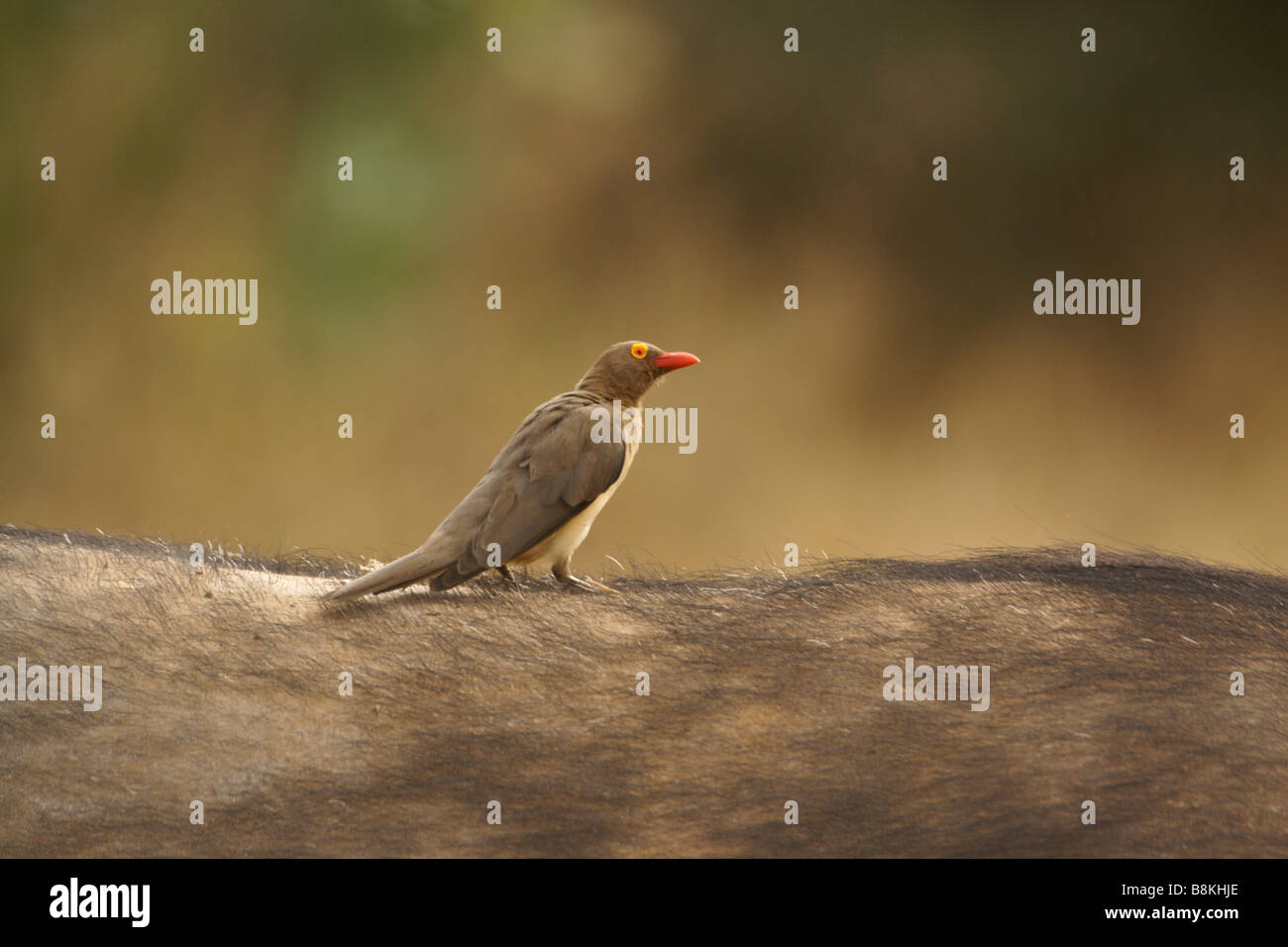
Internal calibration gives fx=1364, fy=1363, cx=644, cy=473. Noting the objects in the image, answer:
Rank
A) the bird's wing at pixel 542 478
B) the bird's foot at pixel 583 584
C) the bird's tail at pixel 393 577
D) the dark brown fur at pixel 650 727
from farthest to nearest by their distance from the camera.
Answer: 1. the bird's wing at pixel 542 478
2. the bird's foot at pixel 583 584
3. the bird's tail at pixel 393 577
4. the dark brown fur at pixel 650 727

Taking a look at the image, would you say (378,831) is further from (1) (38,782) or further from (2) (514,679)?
(1) (38,782)

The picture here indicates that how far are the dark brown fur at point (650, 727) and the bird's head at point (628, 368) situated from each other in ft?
4.76

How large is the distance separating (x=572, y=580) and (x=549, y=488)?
0.35 meters

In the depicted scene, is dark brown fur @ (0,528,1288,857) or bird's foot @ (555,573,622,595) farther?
bird's foot @ (555,573,622,595)

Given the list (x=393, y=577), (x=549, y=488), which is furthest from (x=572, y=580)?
(x=393, y=577)

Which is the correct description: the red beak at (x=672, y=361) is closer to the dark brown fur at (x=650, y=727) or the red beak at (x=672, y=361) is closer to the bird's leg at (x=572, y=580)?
the bird's leg at (x=572, y=580)

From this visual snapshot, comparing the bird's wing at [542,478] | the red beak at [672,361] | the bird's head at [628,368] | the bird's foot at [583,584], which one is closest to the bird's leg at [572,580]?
the bird's foot at [583,584]

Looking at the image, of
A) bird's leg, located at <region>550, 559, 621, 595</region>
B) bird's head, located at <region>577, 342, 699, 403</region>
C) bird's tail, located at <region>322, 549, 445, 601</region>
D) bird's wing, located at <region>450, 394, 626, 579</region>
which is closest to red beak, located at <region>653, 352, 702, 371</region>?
bird's head, located at <region>577, 342, 699, 403</region>

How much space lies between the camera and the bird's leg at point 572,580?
4496mm

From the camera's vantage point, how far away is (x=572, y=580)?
15.5ft

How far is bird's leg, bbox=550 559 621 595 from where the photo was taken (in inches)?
177

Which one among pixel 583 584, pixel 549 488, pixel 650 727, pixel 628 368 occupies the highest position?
pixel 628 368

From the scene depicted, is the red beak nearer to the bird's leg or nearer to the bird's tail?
the bird's leg

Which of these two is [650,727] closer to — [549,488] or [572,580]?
[572,580]
